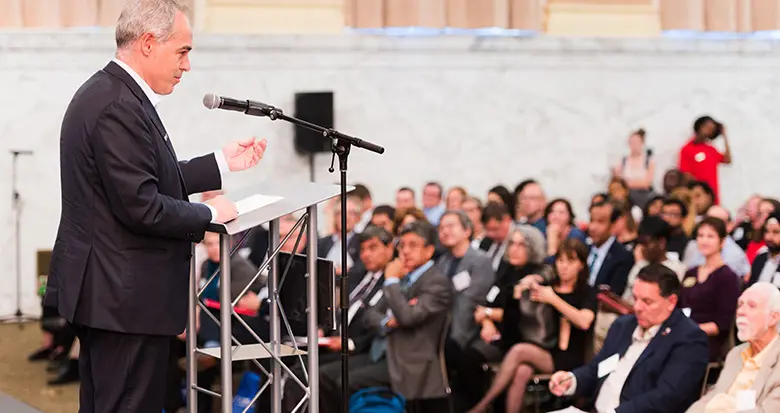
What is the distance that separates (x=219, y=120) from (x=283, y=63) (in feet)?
2.42

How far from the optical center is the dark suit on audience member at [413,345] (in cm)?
551

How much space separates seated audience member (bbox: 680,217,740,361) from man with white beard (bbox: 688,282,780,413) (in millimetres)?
838

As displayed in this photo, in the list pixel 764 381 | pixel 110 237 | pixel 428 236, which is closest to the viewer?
pixel 110 237

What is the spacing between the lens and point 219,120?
8.98 metres

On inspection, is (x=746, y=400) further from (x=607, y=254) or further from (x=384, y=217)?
(x=384, y=217)

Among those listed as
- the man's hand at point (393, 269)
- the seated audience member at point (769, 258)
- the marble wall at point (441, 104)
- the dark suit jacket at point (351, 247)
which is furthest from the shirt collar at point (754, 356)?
the marble wall at point (441, 104)

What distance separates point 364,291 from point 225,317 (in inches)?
120

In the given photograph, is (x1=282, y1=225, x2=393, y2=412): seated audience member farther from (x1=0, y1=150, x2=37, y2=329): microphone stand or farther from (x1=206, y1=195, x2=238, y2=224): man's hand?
(x1=0, y1=150, x2=37, y2=329): microphone stand

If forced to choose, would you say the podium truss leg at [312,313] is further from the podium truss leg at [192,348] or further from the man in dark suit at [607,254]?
the man in dark suit at [607,254]

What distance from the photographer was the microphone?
9.57 ft

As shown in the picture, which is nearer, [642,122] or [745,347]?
[745,347]

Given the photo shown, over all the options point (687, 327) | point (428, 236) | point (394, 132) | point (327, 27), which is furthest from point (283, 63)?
point (687, 327)

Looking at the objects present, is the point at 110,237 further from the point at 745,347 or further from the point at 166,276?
the point at 745,347

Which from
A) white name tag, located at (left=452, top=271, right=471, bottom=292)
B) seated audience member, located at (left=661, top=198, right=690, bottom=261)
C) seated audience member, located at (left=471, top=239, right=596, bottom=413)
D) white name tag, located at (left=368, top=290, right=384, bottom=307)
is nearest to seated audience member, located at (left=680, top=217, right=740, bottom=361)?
seated audience member, located at (left=471, top=239, right=596, bottom=413)
